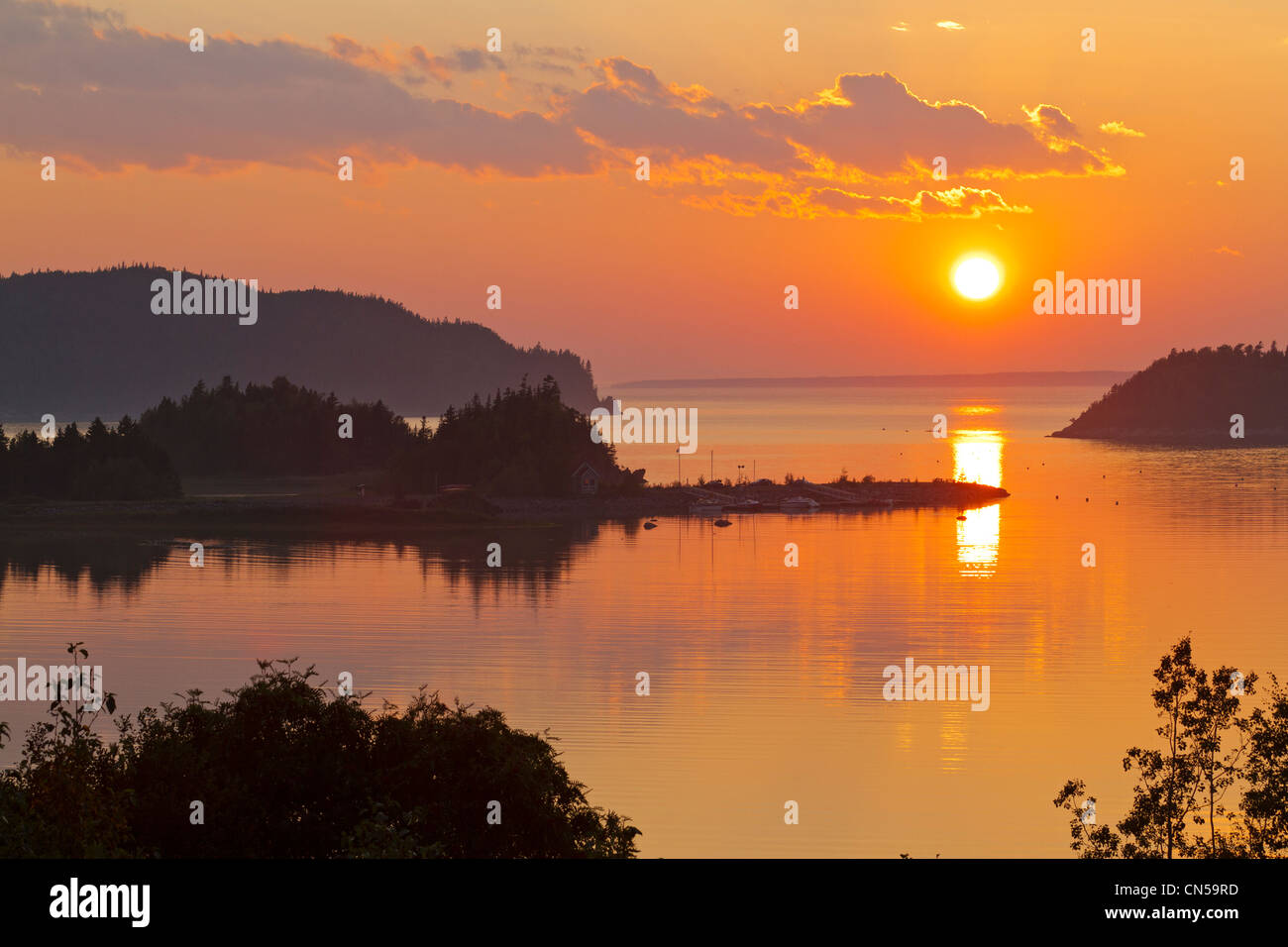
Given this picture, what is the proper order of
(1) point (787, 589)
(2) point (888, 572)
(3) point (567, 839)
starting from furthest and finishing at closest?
(2) point (888, 572)
(1) point (787, 589)
(3) point (567, 839)

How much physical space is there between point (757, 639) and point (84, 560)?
161 ft

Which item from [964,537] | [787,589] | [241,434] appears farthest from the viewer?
[241,434]

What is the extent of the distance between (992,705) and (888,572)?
34.6 m

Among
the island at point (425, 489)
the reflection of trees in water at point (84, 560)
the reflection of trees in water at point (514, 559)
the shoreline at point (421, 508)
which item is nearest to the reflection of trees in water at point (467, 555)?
the reflection of trees in water at point (514, 559)

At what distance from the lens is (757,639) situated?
5875 cm

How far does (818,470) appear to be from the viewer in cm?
16288

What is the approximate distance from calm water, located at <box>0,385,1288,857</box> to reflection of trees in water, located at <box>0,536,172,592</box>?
15.3 inches

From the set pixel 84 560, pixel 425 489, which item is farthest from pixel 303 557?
pixel 425 489

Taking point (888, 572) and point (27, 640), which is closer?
point (27, 640)

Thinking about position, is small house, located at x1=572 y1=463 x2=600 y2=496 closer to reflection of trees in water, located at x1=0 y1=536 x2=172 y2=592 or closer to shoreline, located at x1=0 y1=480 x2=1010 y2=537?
shoreline, located at x1=0 y1=480 x2=1010 y2=537

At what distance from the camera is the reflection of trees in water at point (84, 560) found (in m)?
77.4
